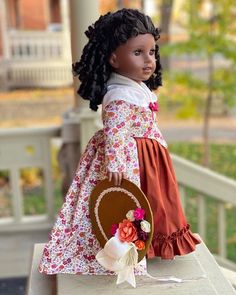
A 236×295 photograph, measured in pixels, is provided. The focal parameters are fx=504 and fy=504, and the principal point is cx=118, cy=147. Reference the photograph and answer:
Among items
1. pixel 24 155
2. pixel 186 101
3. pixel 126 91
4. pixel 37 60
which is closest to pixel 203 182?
pixel 24 155

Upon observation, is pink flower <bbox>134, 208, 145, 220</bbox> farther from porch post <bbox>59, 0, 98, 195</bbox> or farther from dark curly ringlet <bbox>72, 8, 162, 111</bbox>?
porch post <bbox>59, 0, 98, 195</bbox>

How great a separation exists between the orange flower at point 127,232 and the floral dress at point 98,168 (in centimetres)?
14

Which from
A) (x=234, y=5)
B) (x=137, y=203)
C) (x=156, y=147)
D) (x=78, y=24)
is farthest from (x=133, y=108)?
(x=234, y=5)

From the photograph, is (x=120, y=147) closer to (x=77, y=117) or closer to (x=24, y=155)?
(x=77, y=117)

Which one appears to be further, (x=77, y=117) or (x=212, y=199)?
(x=212, y=199)

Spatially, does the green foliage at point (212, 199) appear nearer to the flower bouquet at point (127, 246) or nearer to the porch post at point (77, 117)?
the porch post at point (77, 117)

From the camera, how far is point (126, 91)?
1511 millimetres

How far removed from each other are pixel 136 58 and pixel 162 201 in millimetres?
441

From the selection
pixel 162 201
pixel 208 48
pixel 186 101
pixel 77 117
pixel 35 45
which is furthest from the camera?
pixel 35 45

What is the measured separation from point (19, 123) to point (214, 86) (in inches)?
180

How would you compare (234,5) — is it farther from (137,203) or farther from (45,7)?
(45,7)

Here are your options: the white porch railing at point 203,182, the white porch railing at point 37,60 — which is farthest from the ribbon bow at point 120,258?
the white porch railing at point 37,60

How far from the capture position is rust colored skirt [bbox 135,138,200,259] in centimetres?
153

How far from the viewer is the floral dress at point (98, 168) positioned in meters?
1.48
